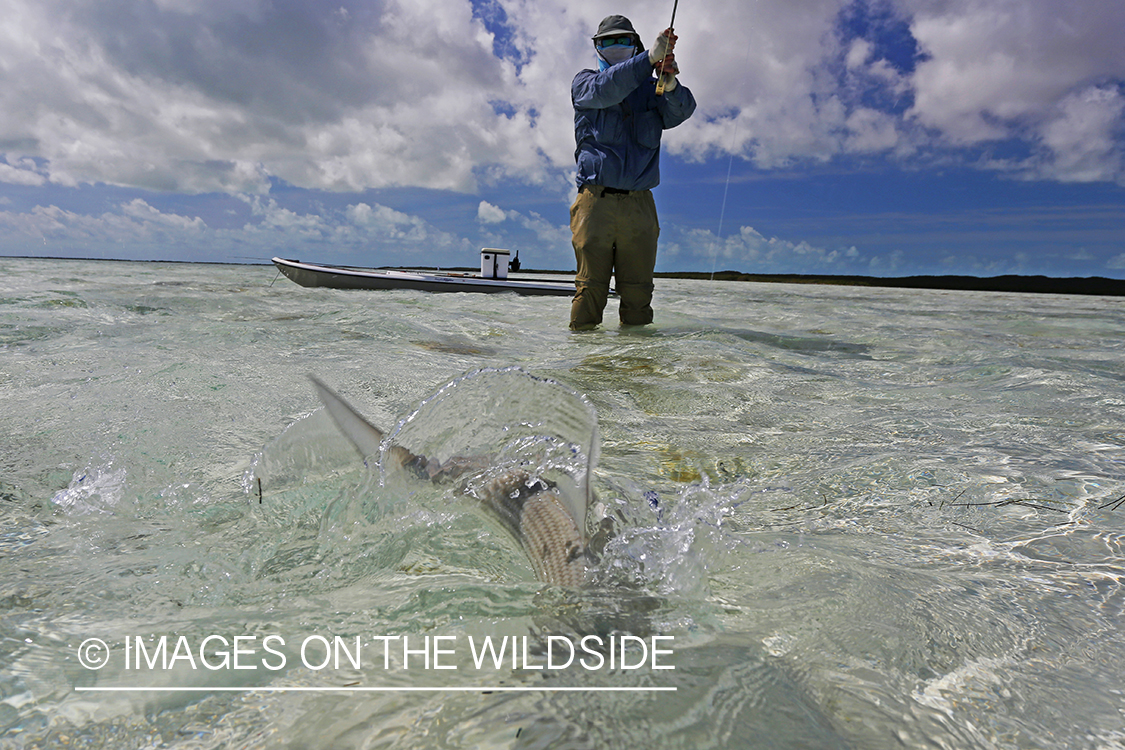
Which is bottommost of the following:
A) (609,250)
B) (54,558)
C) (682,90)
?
(54,558)

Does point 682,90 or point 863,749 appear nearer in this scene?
point 863,749

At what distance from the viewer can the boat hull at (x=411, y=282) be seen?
1491 centimetres

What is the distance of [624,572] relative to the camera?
150cm

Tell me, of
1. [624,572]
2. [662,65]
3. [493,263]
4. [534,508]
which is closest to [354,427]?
[534,508]

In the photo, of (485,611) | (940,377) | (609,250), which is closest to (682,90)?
(609,250)

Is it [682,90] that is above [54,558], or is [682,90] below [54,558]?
above

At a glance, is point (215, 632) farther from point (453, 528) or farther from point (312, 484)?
point (312, 484)

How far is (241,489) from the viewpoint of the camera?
221 centimetres

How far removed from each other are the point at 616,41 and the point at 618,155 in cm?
108

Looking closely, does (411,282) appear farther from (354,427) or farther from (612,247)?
(354,427)

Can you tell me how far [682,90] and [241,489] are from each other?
17.4ft

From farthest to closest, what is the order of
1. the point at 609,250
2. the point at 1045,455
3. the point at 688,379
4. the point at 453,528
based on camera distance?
1. the point at 609,250
2. the point at 688,379
3. the point at 1045,455
4. the point at 453,528

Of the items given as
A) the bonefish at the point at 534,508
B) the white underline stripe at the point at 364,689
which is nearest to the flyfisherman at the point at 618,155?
the bonefish at the point at 534,508

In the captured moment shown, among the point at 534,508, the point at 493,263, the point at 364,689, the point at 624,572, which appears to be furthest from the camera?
the point at 493,263
